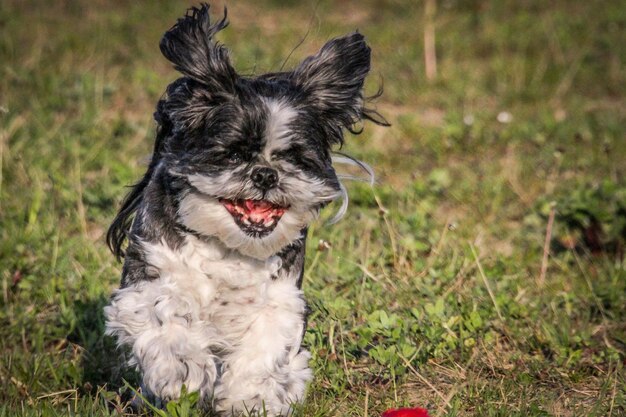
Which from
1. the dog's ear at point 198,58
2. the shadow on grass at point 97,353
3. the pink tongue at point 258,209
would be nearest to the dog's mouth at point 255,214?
the pink tongue at point 258,209

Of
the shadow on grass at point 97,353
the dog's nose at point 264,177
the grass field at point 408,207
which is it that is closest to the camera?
the dog's nose at point 264,177

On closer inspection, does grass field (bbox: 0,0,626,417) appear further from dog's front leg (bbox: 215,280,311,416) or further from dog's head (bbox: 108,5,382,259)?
dog's head (bbox: 108,5,382,259)

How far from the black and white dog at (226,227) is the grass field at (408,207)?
265 millimetres

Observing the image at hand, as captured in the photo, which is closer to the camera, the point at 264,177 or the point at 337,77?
the point at 264,177

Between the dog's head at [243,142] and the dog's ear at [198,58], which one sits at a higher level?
the dog's ear at [198,58]

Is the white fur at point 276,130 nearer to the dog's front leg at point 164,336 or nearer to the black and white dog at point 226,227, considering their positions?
the black and white dog at point 226,227

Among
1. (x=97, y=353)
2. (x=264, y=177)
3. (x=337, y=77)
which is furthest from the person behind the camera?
(x=97, y=353)

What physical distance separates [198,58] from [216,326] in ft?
3.57

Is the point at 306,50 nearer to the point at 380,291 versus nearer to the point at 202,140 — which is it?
the point at 380,291

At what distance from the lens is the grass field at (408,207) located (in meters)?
4.65

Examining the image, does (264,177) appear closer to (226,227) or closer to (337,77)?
(226,227)

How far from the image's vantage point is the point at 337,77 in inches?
163

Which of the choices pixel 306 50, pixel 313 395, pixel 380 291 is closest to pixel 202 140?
pixel 313 395

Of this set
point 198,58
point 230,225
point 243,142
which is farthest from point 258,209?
point 198,58
